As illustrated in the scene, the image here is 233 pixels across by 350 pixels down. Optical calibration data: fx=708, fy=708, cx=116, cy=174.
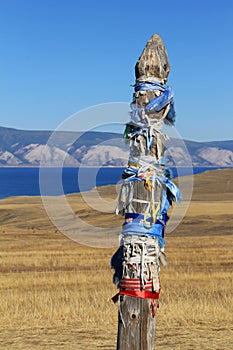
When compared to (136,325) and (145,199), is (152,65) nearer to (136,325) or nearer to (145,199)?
(145,199)

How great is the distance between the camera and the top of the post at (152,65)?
5160mm

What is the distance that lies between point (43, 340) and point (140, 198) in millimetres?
6404

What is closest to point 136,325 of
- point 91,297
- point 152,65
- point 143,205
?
point 143,205

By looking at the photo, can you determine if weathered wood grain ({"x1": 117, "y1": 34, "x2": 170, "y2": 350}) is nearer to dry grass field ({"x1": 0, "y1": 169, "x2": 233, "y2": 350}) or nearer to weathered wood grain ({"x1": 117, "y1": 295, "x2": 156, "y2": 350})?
weathered wood grain ({"x1": 117, "y1": 295, "x2": 156, "y2": 350})

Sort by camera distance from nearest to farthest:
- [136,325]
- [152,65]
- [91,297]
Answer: [136,325], [152,65], [91,297]

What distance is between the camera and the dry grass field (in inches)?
427


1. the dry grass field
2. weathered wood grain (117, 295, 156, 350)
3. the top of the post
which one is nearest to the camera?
weathered wood grain (117, 295, 156, 350)

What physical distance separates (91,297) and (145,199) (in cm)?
1167

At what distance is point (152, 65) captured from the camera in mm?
5191

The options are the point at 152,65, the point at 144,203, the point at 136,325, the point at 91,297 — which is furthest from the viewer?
the point at 91,297

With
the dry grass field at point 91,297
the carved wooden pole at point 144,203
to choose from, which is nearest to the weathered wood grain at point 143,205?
the carved wooden pole at point 144,203

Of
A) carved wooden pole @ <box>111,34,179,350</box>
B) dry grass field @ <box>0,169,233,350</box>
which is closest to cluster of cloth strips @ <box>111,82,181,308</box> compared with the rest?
carved wooden pole @ <box>111,34,179,350</box>

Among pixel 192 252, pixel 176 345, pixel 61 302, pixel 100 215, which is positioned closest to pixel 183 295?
pixel 61 302

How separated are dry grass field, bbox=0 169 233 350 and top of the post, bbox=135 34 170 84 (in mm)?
5693
